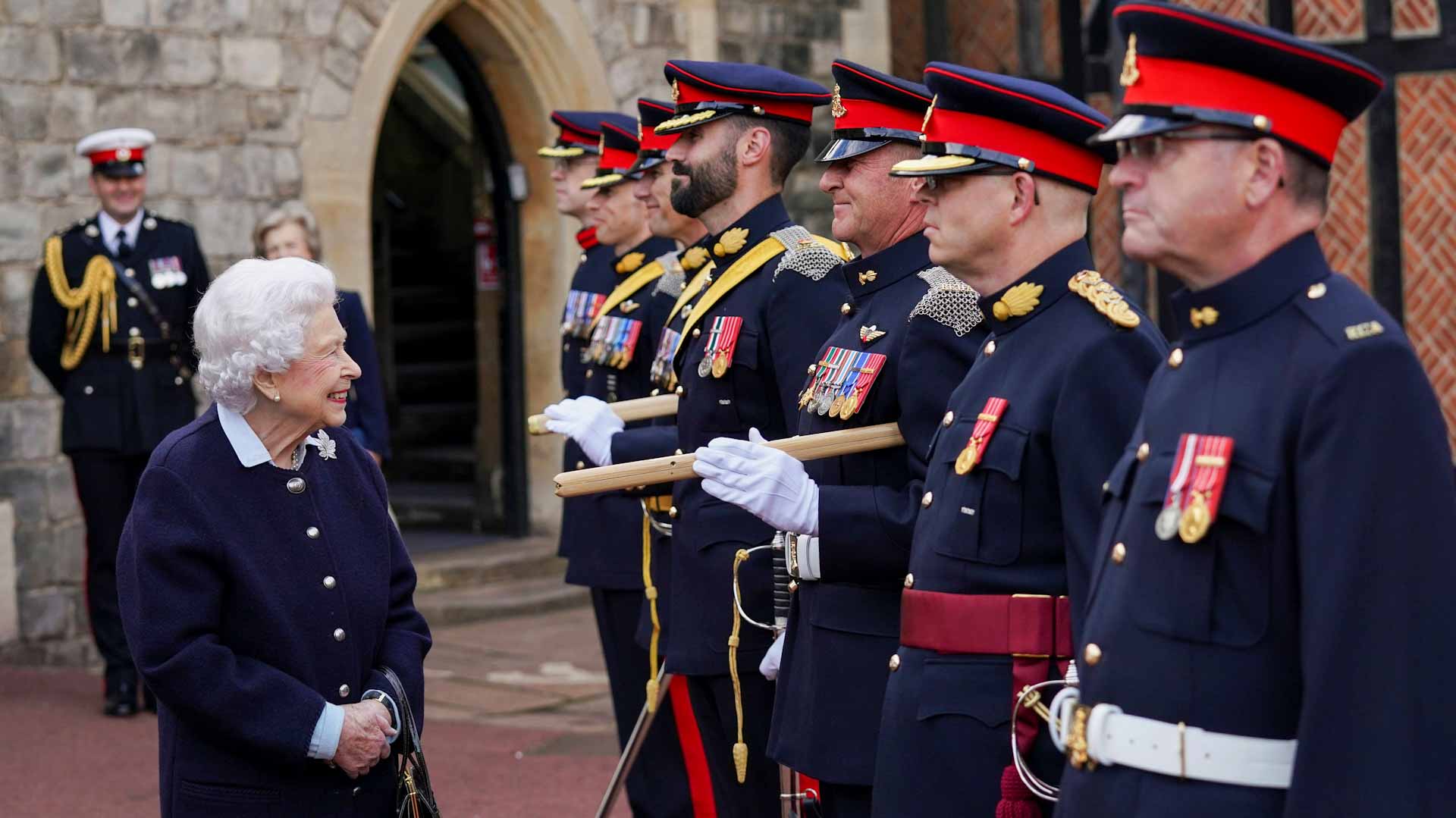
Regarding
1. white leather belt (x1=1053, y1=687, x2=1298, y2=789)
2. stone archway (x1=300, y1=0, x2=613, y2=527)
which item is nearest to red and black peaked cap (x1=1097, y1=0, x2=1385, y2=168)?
white leather belt (x1=1053, y1=687, x2=1298, y2=789)

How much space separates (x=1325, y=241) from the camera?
9.45m

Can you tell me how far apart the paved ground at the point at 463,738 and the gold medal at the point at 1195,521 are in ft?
12.3

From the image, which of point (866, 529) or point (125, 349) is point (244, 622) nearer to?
point (866, 529)

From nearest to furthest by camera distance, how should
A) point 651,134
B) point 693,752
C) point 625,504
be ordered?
point 693,752
point 651,134
point 625,504

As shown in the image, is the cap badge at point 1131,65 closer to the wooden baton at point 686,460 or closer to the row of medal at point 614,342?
the wooden baton at point 686,460

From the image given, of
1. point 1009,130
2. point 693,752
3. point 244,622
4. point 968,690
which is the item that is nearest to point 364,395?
point 693,752

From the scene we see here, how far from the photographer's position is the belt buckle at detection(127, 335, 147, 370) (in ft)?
23.2

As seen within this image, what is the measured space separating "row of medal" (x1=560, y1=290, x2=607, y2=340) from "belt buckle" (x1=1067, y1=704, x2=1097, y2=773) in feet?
12.1

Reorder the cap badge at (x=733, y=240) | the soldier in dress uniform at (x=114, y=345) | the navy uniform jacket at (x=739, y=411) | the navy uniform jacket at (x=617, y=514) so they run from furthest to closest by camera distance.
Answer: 1. the soldier in dress uniform at (x=114, y=345)
2. the navy uniform jacket at (x=617, y=514)
3. the cap badge at (x=733, y=240)
4. the navy uniform jacket at (x=739, y=411)

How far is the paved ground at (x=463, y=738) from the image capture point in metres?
5.90

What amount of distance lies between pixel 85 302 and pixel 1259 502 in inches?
224

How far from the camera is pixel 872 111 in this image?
3.81m

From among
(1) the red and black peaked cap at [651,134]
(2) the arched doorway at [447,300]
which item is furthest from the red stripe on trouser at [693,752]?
(2) the arched doorway at [447,300]

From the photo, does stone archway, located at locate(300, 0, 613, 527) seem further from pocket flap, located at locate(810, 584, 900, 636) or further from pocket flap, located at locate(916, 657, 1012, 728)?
pocket flap, located at locate(916, 657, 1012, 728)
